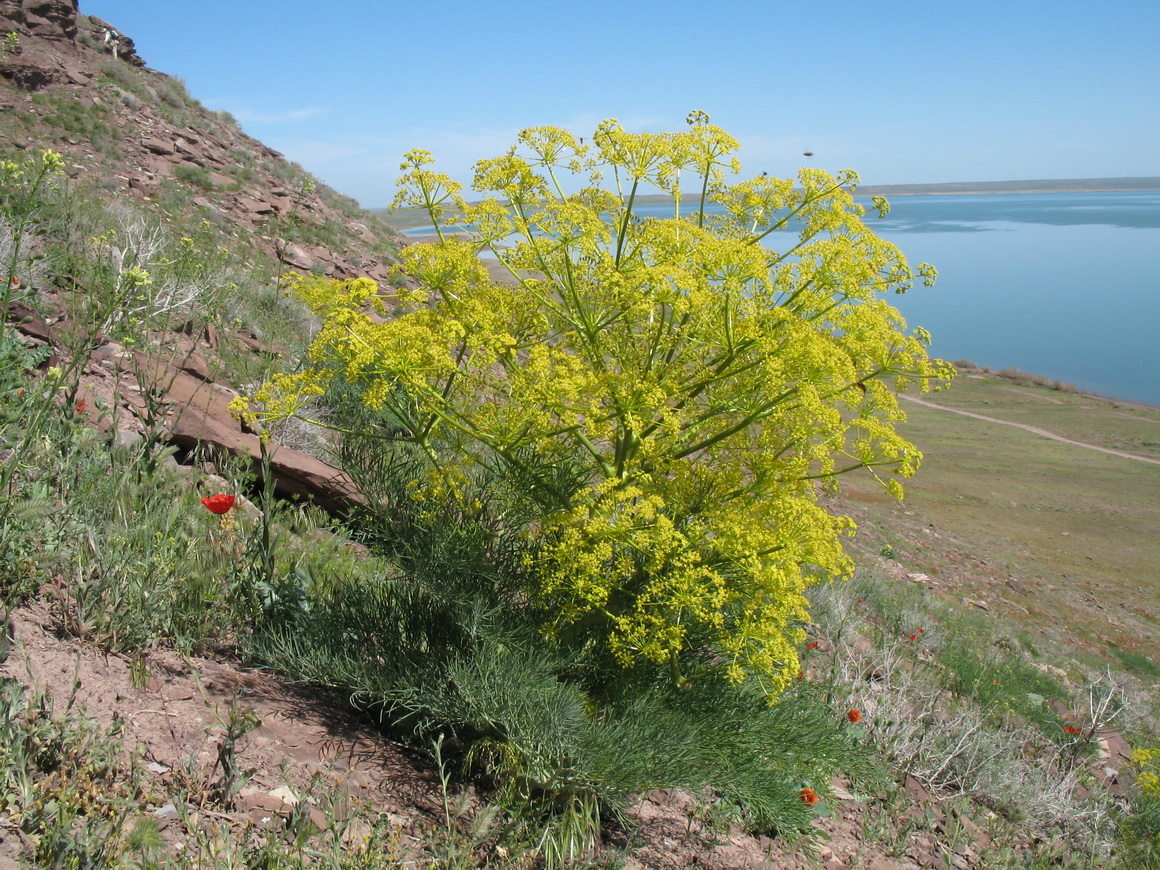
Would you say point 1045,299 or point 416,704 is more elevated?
point 1045,299

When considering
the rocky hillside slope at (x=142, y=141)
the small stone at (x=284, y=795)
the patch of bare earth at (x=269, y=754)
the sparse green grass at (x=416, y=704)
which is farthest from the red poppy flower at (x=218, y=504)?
the rocky hillside slope at (x=142, y=141)

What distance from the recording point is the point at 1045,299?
66375mm

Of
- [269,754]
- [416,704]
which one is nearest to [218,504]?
[269,754]

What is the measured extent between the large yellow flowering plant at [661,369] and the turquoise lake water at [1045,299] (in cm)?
672

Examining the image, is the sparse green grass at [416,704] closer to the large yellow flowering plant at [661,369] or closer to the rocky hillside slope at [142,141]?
the large yellow flowering plant at [661,369]

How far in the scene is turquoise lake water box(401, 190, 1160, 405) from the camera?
42.6m

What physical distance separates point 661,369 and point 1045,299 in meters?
77.2

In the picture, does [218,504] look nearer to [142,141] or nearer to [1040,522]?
[1040,522]

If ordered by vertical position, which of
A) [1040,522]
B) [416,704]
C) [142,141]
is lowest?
[1040,522]

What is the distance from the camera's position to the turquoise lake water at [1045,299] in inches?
1676

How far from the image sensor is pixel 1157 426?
1081 inches

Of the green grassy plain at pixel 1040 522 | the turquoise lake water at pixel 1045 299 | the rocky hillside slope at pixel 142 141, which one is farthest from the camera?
the turquoise lake water at pixel 1045 299

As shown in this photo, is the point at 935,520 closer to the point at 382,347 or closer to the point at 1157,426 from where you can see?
the point at 382,347

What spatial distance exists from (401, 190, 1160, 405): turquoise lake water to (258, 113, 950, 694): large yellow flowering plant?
6.72m
